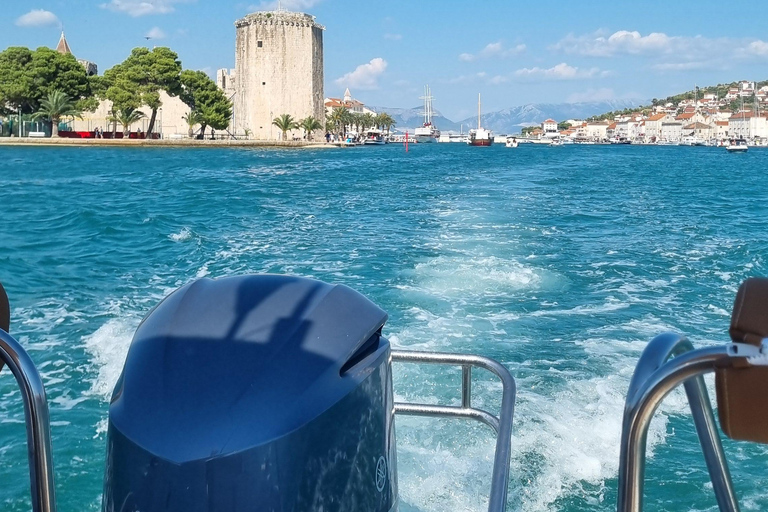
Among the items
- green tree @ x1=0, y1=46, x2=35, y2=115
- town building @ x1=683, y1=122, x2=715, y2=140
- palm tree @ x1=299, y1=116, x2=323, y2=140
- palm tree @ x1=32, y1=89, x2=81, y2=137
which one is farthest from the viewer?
town building @ x1=683, y1=122, x2=715, y2=140

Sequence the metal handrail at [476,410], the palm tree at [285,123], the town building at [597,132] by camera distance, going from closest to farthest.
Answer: the metal handrail at [476,410]
the palm tree at [285,123]
the town building at [597,132]

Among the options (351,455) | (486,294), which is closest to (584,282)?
(486,294)

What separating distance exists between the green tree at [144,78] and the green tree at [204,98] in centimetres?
68

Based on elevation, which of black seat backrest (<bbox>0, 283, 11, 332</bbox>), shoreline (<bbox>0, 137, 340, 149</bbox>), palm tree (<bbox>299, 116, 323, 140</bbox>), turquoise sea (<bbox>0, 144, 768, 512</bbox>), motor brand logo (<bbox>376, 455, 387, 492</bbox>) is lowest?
turquoise sea (<bbox>0, 144, 768, 512</bbox>)

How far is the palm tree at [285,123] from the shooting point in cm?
5362

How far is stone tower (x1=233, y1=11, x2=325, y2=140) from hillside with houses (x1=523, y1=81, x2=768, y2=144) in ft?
209

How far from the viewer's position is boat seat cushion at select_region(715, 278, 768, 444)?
2.26 ft

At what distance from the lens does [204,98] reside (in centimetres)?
4962

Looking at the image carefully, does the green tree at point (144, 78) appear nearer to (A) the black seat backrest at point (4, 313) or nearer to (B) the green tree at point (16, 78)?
(B) the green tree at point (16, 78)

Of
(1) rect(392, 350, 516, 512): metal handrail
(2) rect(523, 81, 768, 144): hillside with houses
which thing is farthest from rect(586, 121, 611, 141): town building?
(1) rect(392, 350, 516, 512): metal handrail

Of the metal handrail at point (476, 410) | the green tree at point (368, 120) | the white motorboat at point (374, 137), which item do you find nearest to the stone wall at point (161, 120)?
the white motorboat at point (374, 137)

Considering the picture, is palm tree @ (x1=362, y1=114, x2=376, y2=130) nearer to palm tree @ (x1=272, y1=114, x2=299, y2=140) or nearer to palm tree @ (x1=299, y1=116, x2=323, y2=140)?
palm tree @ (x1=299, y1=116, x2=323, y2=140)

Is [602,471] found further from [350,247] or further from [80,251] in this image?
[80,251]

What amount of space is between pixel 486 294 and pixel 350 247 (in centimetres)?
345
